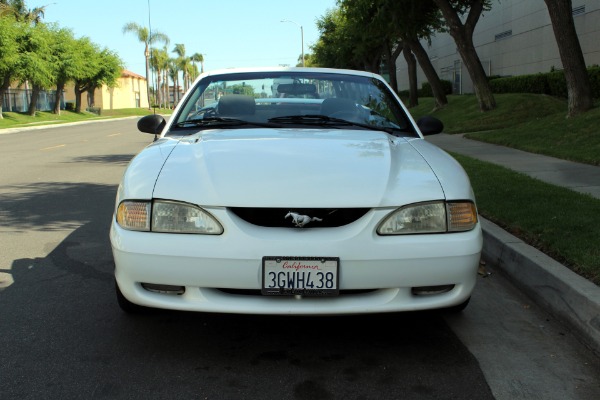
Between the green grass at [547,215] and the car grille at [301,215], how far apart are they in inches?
74.4

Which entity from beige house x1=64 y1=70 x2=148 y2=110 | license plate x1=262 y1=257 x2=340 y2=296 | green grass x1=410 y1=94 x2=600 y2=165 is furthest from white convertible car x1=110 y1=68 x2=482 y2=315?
beige house x1=64 y1=70 x2=148 y2=110

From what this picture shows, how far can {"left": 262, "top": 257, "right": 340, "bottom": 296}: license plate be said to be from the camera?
291 centimetres

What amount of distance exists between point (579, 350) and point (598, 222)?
2.32 meters

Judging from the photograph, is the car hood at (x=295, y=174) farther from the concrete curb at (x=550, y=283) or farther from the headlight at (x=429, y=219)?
the concrete curb at (x=550, y=283)

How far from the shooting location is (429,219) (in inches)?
122

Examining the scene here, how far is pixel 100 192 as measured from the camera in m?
8.93

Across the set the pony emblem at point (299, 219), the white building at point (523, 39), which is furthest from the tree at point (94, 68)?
the pony emblem at point (299, 219)

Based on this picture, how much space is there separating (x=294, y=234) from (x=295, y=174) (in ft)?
1.14

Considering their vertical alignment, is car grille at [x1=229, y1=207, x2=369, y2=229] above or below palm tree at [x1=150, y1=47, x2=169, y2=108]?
below

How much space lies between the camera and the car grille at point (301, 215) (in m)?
3.00

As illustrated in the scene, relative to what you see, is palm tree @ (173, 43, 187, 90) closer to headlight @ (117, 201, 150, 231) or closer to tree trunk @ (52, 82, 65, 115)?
tree trunk @ (52, 82, 65, 115)

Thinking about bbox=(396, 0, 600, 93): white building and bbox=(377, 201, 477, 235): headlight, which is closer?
bbox=(377, 201, 477, 235): headlight

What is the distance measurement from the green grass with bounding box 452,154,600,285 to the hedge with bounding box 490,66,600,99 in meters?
13.8

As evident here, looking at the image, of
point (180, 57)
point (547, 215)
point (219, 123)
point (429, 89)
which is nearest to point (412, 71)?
point (429, 89)
